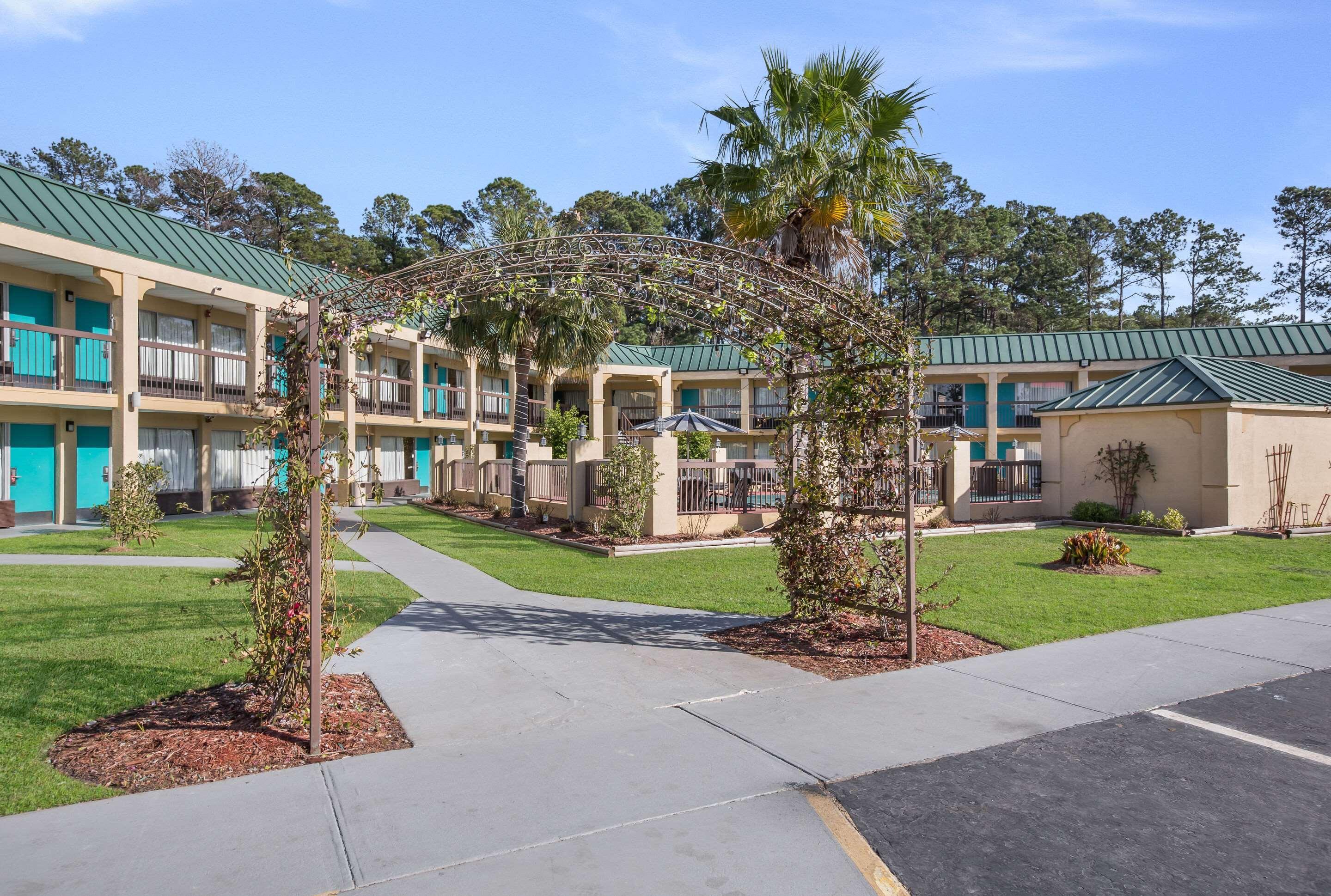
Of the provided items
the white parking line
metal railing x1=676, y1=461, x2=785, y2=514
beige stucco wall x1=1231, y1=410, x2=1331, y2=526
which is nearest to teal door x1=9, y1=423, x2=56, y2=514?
metal railing x1=676, y1=461, x2=785, y2=514

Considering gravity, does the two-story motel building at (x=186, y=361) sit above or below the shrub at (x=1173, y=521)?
above

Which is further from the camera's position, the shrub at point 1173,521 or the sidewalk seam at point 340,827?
the shrub at point 1173,521

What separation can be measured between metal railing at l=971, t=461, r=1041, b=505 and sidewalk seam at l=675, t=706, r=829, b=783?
1604 centimetres

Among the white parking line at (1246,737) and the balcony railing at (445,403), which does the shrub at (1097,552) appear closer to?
the white parking line at (1246,737)

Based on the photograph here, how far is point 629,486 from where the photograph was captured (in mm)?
14953

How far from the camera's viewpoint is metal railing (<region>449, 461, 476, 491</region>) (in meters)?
25.1

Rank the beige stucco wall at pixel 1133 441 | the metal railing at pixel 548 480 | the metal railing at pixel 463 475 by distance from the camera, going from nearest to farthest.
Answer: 1. the beige stucco wall at pixel 1133 441
2. the metal railing at pixel 548 480
3. the metal railing at pixel 463 475

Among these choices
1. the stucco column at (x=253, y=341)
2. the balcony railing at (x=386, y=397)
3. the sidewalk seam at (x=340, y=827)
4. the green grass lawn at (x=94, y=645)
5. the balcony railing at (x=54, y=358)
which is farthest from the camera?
the balcony railing at (x=386, y=397)

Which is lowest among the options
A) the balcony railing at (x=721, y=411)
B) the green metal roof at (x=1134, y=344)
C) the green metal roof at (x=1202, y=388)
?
the green metal roof at (x=1202, y=388)

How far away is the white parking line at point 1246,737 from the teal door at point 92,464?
70.6ft

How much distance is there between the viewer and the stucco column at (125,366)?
59.8ft

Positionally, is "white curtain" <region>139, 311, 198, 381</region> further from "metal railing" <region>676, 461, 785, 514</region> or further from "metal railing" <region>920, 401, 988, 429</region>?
"metal railing" <region>920, 401, 988, 429</region>

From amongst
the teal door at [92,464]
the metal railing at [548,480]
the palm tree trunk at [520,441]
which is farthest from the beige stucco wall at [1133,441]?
the teal door at [92,464]

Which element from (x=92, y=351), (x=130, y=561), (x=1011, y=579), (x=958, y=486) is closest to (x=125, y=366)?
(x=92, y=351)
